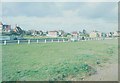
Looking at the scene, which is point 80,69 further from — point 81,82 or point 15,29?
point 15,29

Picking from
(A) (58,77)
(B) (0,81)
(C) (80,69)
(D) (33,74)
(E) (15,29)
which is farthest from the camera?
(E) (15,29)

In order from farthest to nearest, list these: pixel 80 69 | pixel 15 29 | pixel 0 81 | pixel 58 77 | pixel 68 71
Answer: pixel 15 29
pixel 80 69
pixel 68 71
pixel 58 77
pixel 0 81

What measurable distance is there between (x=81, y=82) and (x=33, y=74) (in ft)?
6.24

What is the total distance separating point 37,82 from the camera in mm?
7246

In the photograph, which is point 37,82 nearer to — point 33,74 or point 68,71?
point 33,74

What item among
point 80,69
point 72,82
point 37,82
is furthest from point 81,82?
point 80,69

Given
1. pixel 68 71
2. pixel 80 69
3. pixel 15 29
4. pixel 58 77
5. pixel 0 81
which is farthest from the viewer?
pixel 15 29

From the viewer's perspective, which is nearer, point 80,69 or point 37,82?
point 37,82

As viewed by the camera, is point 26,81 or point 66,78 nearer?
point 26,81

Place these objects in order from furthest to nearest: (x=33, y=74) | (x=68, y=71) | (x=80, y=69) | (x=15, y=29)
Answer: (x=15, y=29), (x=80, y=69), (x=68, y=71), (x=33, y=74)

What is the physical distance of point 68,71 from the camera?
8914 millimetres

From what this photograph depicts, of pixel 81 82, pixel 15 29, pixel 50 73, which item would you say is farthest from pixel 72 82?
pixel 15 29

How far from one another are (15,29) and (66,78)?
188ft

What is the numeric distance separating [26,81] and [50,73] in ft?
4.93
